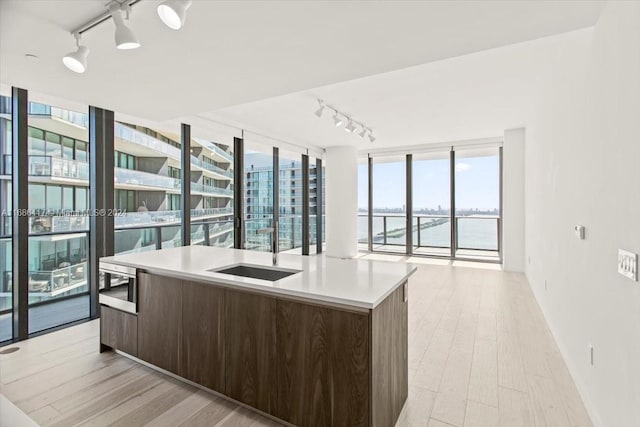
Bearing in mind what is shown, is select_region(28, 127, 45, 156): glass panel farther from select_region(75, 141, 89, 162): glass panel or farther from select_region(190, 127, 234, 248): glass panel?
select_region(190, 127, 234, 248): glass panel

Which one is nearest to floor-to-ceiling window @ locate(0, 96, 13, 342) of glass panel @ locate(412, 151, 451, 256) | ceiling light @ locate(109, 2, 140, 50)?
ceiling light @ locate(109, 2, 140, 50)

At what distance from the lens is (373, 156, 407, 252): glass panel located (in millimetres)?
7668

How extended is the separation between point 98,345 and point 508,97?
210 inches

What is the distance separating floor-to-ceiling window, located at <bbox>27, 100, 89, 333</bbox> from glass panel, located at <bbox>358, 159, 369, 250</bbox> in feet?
19.3

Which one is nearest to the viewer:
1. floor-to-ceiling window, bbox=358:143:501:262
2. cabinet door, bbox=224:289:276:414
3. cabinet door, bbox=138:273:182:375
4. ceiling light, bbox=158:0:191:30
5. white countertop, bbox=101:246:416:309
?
ceiling light, bbox=158:0:191:30

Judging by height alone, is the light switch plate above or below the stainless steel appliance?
above

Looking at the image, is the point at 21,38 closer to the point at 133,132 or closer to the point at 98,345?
the point at 133,132

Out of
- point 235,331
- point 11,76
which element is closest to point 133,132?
point 11,76

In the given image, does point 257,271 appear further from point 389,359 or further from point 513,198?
point 513,198

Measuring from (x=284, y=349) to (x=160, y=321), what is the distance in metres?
1.14

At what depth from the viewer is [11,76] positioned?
8.64ft

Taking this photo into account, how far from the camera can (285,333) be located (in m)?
1.80

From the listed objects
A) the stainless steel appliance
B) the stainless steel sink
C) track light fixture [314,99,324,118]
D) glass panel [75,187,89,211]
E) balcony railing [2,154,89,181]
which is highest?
track light fixture [314,99,324,118]

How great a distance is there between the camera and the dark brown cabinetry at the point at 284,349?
1607 millimetres
